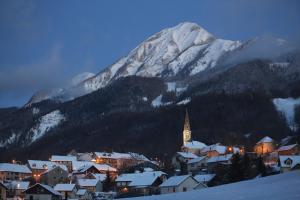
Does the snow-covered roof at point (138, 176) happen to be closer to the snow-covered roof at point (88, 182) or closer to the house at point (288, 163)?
the snow-covered roof at point (88, 182)

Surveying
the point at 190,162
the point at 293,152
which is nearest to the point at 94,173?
the point at 190,162

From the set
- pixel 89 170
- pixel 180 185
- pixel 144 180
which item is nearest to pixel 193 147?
pixel 89 170

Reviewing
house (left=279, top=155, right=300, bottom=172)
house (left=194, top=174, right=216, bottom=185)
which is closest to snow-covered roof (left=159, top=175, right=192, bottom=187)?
house (left=194, top=174, right=216, bottom=185)

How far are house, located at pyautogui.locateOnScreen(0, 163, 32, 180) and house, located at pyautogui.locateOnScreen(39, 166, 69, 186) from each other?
43.3ft

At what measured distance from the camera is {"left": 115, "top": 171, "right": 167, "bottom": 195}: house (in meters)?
104

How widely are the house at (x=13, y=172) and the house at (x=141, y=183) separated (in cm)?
4485

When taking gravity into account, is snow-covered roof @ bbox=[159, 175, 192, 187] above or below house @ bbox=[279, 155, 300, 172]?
below

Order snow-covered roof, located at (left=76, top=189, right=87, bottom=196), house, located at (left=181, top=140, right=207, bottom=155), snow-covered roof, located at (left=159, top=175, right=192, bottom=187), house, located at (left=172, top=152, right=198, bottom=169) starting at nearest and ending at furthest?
snow-covered roof, located at (left=159, top=175, right=192, bottom=187)
snow-covered roof, located at (left=76, top=189, right=87, bottom=196)
house, located at (left=172, top=152, right=198, bottom=169)
house, located at (left=181, top=140, right=207, bottom=155)

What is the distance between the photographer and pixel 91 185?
122188 millimetres

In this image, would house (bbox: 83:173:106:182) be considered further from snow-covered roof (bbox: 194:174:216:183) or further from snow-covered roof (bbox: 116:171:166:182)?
snow-covered roof (bbox: 194:174:216:183)

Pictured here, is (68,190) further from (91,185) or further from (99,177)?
(99,177)

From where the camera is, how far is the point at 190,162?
5566 inches

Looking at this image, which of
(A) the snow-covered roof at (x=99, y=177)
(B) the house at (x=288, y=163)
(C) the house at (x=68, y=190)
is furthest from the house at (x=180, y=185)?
(A) the snow-covered roof at (x=99, y=177)

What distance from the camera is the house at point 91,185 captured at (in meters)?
121
